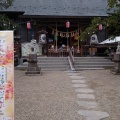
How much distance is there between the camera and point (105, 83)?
11.2 m

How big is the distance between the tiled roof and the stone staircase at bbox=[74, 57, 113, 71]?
4939 mm

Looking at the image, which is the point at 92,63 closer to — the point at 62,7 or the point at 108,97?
the point at 62,7

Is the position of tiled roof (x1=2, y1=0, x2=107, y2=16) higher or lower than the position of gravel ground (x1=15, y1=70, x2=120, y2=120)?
higher

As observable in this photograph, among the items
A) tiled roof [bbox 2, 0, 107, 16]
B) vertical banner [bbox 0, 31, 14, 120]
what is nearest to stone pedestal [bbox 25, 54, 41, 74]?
tiled roof [bbox 2, 0, 107, 16]

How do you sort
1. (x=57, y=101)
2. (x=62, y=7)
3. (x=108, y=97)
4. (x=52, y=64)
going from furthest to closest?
1. (x=62, y=7)
2. (x=52, y=64)
3. (x=108, y=97)
4. (x=57, y=101)

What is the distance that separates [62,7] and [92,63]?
7.12m

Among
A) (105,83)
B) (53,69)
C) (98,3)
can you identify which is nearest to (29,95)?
(105,83)

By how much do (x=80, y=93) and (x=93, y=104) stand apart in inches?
65.1

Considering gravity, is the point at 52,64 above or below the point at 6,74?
below

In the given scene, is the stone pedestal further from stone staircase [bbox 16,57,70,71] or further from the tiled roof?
the tiled roof

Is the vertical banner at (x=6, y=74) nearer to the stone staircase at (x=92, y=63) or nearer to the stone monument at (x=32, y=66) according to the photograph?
the stone monument at (x=32, y=66)

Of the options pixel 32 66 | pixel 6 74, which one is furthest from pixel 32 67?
pixel 6 74

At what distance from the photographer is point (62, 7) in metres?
22.7

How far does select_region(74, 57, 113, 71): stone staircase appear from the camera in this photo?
689 inches
